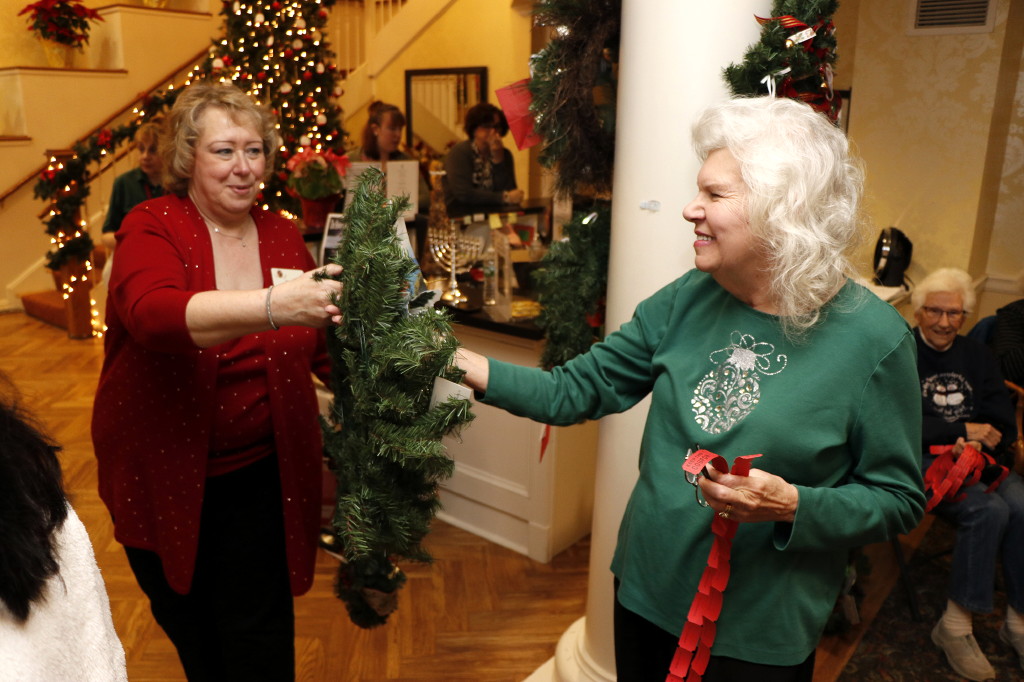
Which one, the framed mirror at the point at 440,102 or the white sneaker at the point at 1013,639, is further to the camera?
the framed mirror at the point at 440,102

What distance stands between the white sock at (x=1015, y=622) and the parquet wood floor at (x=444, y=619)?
17.1 inches

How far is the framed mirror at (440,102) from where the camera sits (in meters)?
8.04

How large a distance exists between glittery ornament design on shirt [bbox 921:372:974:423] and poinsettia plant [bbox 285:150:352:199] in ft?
8.56

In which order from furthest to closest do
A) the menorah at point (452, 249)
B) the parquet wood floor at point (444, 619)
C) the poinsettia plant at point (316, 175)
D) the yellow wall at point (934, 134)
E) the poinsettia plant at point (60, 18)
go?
1. the poinsettia plant at point (60, 18)
2. the yellow wall at point (934, 134)
3. the poinsettia plant at point (316, 175)
4. the menorah at point (452, 249)
5. the parquet wood floor at point (444, 619)

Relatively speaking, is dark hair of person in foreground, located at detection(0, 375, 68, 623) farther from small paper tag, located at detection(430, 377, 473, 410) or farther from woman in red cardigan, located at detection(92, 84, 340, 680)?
woman in red cardigan, located at detection(92, 84, 340, 680)

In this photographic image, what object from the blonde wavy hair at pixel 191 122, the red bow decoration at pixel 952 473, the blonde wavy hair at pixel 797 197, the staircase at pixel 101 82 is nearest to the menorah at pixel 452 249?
the blonde wavy hair at pixel 191 122

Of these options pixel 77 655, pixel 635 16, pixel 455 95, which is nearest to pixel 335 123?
pixel 455 95

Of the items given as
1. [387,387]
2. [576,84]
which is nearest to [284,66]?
[576,84]

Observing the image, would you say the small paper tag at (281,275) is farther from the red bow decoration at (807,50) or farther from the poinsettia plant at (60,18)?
the poinsettia plant at (60,18)

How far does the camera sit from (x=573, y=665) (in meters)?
2.40

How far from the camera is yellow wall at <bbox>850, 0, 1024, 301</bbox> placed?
13.2 ft

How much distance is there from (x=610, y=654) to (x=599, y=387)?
41.7 inches

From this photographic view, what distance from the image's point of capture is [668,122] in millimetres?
1839

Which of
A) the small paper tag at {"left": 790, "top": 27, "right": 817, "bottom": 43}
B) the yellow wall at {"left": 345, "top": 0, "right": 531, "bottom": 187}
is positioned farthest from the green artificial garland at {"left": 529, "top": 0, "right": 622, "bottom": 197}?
the yellow wall at {"left": 345, "top": 0, "right": 531, "bottom": 187}
